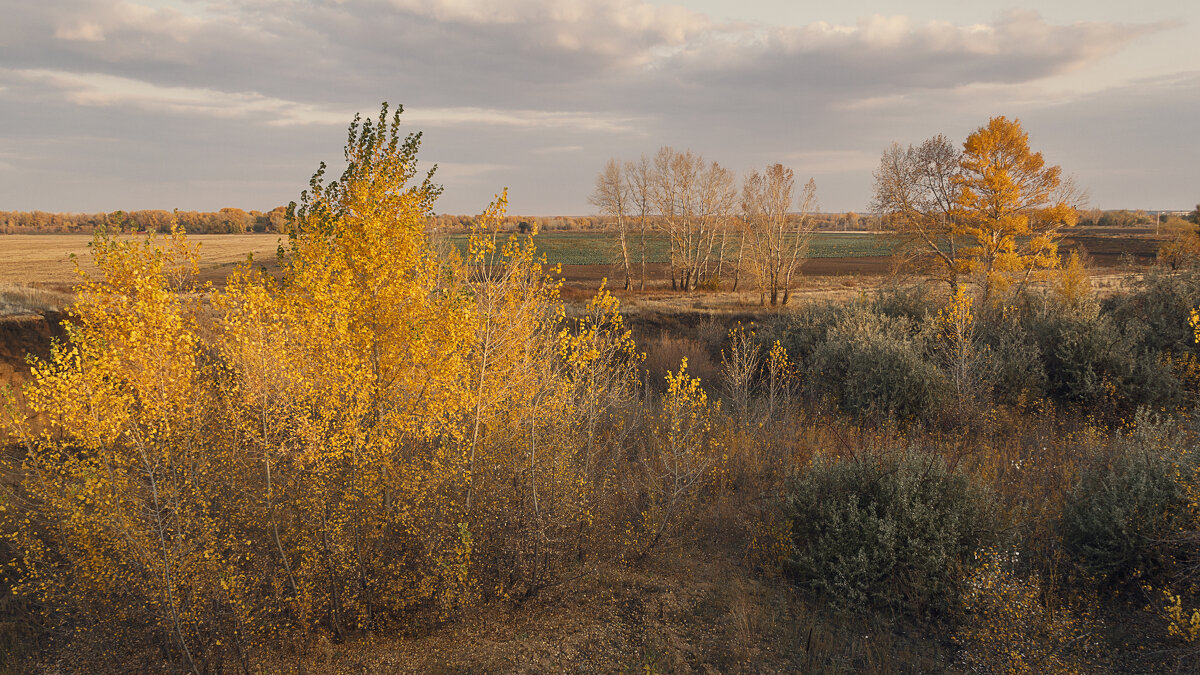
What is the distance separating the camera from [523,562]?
20.2ft

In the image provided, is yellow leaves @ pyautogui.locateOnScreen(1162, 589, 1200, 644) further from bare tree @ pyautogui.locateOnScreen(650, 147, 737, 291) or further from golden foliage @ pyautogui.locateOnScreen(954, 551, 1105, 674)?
bare tree @ pyautogui.locateOnScreen(650, 147, 737, 291)

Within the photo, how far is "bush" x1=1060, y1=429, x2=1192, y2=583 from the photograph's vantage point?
5.95 m

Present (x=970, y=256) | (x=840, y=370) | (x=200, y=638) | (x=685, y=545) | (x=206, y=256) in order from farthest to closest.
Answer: (x=206, y=256) < (x=970, y=256) < (x=840, y=370) < (x=685, y=545) < (x=200, y=638)

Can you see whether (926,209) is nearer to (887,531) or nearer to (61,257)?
(887,531)

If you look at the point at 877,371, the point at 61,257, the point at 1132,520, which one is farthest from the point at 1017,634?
the point at 61,257

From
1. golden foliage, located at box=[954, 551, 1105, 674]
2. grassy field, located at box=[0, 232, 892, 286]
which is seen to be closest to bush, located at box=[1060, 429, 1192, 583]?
golden foliage, located at box=[954, 551, 1105, 674]

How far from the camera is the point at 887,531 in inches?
241

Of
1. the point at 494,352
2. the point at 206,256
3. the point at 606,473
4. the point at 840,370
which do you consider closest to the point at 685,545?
the point at 606,473

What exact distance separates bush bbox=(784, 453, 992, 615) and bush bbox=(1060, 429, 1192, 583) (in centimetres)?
102

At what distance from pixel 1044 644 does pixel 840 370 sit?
34.4ft

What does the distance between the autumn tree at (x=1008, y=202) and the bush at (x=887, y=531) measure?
25.0 m

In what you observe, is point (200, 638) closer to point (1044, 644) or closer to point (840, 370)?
point (1044, 644)

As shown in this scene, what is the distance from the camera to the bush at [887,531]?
611 centimetres

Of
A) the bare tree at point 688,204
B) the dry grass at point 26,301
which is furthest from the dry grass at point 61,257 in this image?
the bare tree at point 688,204
